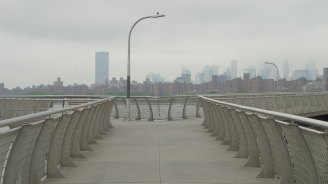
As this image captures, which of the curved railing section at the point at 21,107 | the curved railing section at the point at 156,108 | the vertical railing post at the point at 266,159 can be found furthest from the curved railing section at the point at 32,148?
the curved railing section at the point at 156,108

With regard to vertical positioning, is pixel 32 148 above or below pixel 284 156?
above

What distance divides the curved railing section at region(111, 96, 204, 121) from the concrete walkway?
8.75 metres

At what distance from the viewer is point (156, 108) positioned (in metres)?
18.4

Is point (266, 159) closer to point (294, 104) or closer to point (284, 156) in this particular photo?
point (284, 156)

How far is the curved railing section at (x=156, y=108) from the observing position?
18.3 meters

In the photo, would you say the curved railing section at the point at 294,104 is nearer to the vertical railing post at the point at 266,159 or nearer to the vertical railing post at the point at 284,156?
the vertical railing post at the point at 266,159

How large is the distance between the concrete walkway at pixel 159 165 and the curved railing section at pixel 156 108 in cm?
875

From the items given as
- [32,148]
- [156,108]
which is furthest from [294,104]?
[32,148]

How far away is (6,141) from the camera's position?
146 inches

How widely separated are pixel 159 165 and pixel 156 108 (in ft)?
39.4

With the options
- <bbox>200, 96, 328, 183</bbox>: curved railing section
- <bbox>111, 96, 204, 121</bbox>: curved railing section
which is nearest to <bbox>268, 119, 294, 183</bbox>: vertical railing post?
<bbox>200, 96, 328, 183</bbox>: curved railing section

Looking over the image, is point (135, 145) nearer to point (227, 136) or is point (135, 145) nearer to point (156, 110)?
point (227, 136)

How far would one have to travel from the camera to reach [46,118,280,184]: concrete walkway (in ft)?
17.7

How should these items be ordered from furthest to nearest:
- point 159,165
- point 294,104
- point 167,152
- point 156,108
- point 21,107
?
point 294,104 < point 156,108 < point 21,107 < point 167,152 < point 159,165
